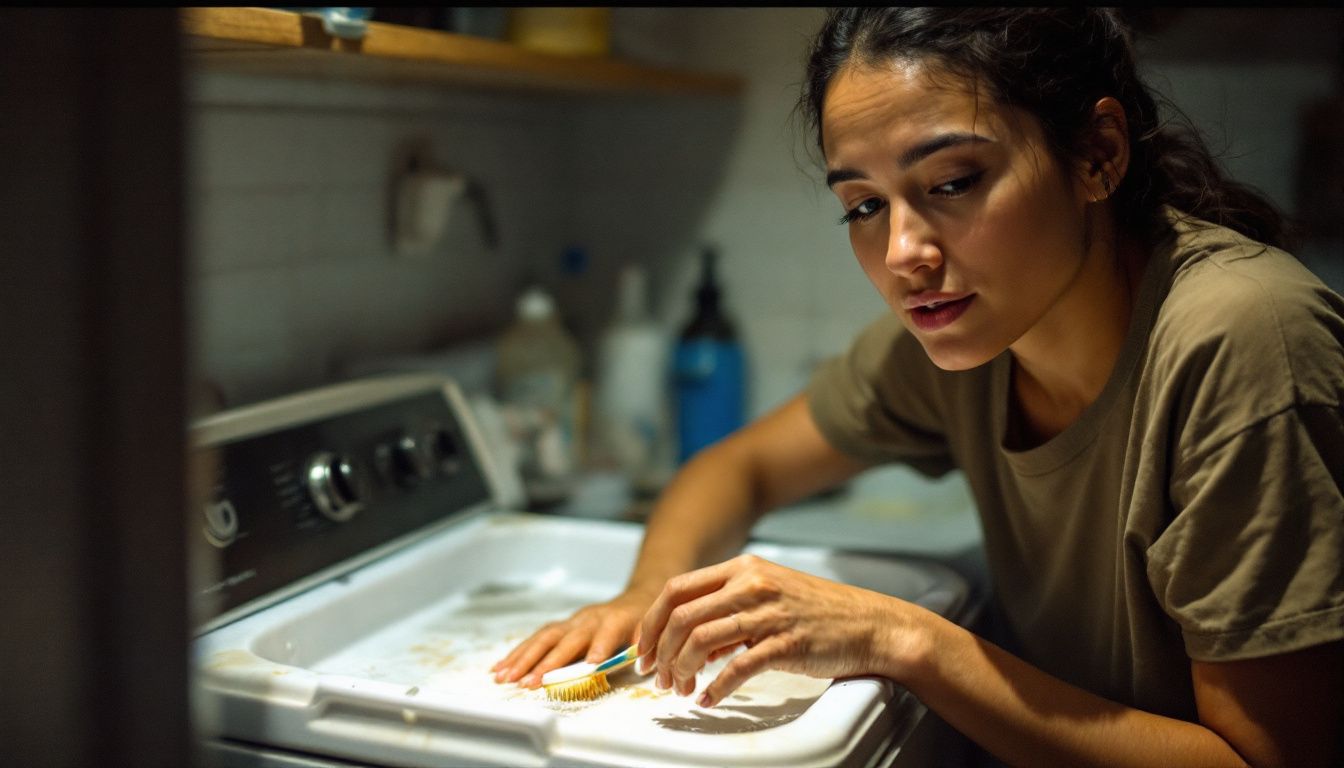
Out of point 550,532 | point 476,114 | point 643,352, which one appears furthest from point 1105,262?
point 476,114

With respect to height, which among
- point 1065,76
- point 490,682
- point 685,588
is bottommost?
point 490,682

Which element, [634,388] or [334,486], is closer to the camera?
[334,486]

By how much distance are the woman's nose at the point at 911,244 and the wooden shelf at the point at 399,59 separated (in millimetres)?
459

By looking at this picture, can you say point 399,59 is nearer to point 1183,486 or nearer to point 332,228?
point 332,228

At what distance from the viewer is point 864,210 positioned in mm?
864

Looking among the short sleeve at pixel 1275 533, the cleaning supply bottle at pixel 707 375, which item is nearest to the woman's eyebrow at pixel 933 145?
the short sleeve at pixel 1275 533

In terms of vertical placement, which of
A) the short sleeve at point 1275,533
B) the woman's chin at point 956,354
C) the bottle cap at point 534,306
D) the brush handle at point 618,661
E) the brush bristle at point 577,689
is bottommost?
the brush bristle at point 577,689

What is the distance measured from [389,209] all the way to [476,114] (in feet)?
0.76

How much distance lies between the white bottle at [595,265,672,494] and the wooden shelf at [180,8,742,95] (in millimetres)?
294

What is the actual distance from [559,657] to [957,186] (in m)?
0.47

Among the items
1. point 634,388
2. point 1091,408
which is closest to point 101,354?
point 1091,408

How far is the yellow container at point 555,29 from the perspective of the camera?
1376 millimetres

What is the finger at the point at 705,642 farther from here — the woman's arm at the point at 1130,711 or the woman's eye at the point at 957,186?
the woman's eye at the point at 957,186

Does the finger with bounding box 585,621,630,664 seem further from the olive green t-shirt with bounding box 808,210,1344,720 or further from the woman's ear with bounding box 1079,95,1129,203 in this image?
the woman's ear with bounding box 1079,95,1129,203
